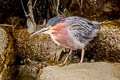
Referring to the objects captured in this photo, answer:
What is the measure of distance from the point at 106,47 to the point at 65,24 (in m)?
1.03

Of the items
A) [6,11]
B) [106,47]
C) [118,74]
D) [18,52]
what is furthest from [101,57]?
[6,11]

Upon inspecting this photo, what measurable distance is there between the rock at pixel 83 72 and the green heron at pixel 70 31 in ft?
0.97

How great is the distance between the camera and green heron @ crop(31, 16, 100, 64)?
3.82 m

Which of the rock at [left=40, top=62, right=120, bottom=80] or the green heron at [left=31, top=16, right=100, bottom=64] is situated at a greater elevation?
the green heron at [left=31, top=16, right=100, bottom=64]

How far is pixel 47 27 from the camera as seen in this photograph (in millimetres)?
3789

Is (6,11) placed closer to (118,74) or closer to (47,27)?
(47,27)

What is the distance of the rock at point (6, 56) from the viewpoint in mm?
4199

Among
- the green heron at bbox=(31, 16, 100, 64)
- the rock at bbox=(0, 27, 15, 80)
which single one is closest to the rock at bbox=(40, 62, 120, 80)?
the green heron at bbox=(31, 16, 100, 64)

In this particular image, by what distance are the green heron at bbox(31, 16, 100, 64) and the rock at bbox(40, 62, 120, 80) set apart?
296 mm

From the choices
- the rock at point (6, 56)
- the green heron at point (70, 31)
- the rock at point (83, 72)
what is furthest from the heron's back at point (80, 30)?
the rock at point (6, 56)

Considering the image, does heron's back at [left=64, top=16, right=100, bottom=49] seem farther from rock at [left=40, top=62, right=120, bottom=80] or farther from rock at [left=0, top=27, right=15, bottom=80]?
rock at [left=0, top=27, right=15, bottom=80]

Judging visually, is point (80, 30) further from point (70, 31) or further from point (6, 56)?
point (6, 56)

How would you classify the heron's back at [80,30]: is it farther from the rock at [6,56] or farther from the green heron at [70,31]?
the rock at [6,56]

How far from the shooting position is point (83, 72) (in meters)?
3.95
